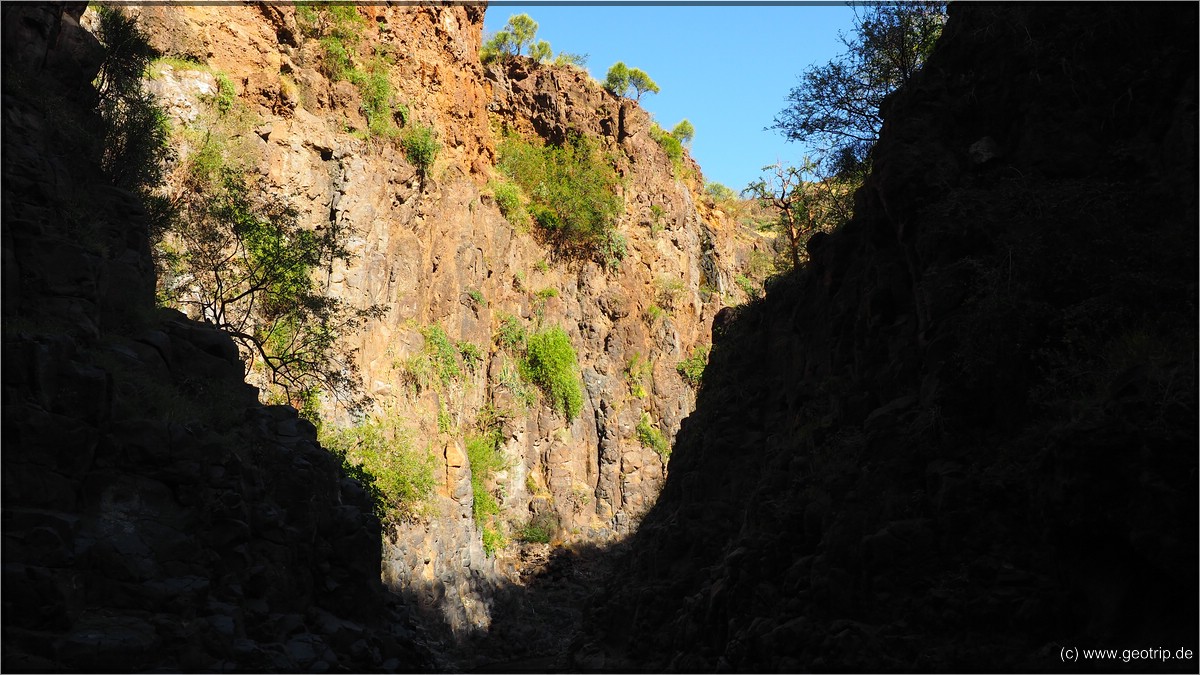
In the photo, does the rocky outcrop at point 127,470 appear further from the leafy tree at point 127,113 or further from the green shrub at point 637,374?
the green shrub at point 637,374

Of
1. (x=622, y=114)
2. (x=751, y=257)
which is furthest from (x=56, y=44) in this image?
(x=751, y=257)

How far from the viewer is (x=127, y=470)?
13242 mm

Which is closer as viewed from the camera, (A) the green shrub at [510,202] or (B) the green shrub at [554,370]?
(B) the green shrub at [554,370]

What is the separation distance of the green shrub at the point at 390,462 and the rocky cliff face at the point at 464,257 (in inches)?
20.9

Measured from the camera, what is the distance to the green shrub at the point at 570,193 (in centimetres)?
4216

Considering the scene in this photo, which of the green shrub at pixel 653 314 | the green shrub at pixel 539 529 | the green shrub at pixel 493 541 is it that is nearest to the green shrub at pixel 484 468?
the green shrub at pixel 493 541

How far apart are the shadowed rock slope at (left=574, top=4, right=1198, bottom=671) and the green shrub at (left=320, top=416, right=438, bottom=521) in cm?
1029

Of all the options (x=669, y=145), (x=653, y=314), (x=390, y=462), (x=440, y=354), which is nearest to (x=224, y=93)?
(x=440, y=354)

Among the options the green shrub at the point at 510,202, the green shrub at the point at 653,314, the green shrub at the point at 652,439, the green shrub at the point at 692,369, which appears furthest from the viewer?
the green shrub at the point at 692,369

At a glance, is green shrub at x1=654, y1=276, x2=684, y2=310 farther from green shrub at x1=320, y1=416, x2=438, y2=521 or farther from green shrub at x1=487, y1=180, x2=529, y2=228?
green shrub at x1=320, y1=416, x2=438, y2=521

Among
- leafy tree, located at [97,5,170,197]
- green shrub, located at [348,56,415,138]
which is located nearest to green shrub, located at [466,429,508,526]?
green shrub, located at [348,56,415,138]

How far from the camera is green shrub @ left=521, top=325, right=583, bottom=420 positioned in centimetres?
3847

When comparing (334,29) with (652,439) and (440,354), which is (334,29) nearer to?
(440,354)

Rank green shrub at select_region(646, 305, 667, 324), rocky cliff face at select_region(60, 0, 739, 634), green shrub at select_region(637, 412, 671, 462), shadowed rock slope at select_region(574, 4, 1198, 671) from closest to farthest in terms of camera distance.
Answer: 1. shadowed rock slope at select_region(574, 4, 1198, 671)
2. rocky cliff face at select_region(60, 0, 739, 634)
3. green shrub at select_region(637, 412, 671, 462)
4. green shrub at select_region(646, 305, 667, 324)
